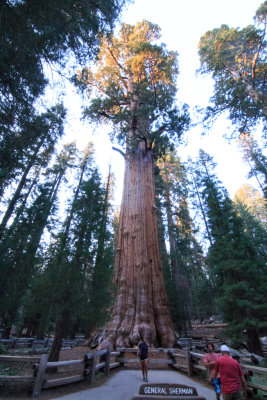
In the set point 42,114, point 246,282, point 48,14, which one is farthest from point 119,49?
point 246,282

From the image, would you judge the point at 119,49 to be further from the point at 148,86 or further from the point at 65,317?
the point at 65,317

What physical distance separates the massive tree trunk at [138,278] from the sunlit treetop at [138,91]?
3.84 metres

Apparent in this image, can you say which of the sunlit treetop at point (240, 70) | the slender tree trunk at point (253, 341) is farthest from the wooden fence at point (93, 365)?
the sunlit treetop at point (240, 70)

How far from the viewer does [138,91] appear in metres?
15.5

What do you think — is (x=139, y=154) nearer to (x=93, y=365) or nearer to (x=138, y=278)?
(x=138, y=278)

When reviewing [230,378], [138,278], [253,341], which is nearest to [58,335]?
[138,278]

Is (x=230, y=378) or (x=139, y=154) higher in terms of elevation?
(x=139, y=154)

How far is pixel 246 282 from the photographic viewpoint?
33.6ft

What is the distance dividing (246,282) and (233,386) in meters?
8.71

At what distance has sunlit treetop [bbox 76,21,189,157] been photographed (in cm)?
1369

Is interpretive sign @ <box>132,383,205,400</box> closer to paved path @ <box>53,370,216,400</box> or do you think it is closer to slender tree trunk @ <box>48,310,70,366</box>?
paved path @ <box>53,370,216,400</box>

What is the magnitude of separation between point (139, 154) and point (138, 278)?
27.8 feet

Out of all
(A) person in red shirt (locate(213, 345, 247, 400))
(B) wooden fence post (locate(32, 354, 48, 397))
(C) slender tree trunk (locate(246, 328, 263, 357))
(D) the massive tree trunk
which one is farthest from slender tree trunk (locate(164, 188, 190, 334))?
(A) person in red shirt (locate(213, 345, 247, 400))

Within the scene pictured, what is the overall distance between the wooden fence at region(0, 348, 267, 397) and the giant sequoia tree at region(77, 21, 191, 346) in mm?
692
